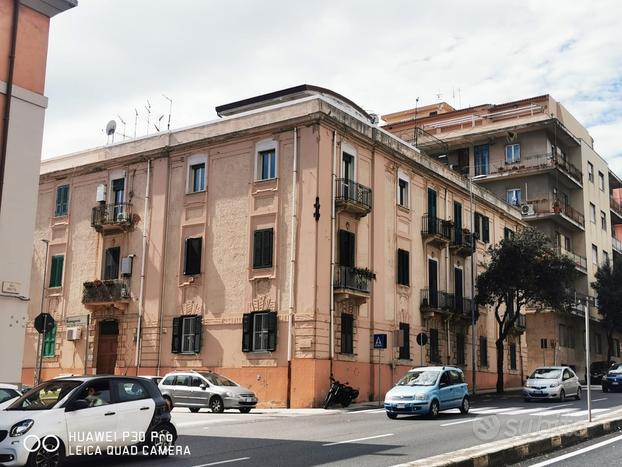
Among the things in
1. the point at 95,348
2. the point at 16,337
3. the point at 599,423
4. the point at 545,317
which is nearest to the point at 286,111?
the point at 95,348

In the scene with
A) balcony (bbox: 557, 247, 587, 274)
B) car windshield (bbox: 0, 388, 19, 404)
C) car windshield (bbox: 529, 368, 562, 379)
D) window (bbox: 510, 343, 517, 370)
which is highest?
balcony (bbox: 557, 247, 587, 274)

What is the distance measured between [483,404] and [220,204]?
13822 millimetres

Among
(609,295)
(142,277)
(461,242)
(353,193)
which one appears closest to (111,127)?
(142,277)

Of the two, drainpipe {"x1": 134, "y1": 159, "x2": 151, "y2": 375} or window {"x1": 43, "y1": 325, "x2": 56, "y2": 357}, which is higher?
drainpipe {"x1": 134, "y1": 159, "x2": 151, "y2": 375}

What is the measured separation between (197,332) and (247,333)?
2752 millimetres

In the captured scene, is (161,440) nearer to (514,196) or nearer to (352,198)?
(352,198)

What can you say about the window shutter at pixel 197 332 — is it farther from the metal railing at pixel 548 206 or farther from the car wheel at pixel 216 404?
the metal railing at pixel 548 206

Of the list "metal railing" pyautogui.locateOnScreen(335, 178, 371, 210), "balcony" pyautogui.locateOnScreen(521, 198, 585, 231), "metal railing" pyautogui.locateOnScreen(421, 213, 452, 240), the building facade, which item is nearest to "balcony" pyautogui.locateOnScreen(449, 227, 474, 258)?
"metal railing" pyautogui.locateOnScreen(421, 213, 452, 240)

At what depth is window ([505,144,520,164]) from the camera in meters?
54.6

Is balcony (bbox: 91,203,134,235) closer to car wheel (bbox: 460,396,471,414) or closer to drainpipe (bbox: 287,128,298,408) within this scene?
drainpipe (bbox: 287,128,298,408)

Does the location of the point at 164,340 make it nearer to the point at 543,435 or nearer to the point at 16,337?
the point at 16,337

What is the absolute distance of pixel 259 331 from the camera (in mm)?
28719

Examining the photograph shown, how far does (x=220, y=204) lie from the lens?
1222 inches

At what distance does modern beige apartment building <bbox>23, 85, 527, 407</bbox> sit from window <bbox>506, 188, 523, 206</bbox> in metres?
18.3
